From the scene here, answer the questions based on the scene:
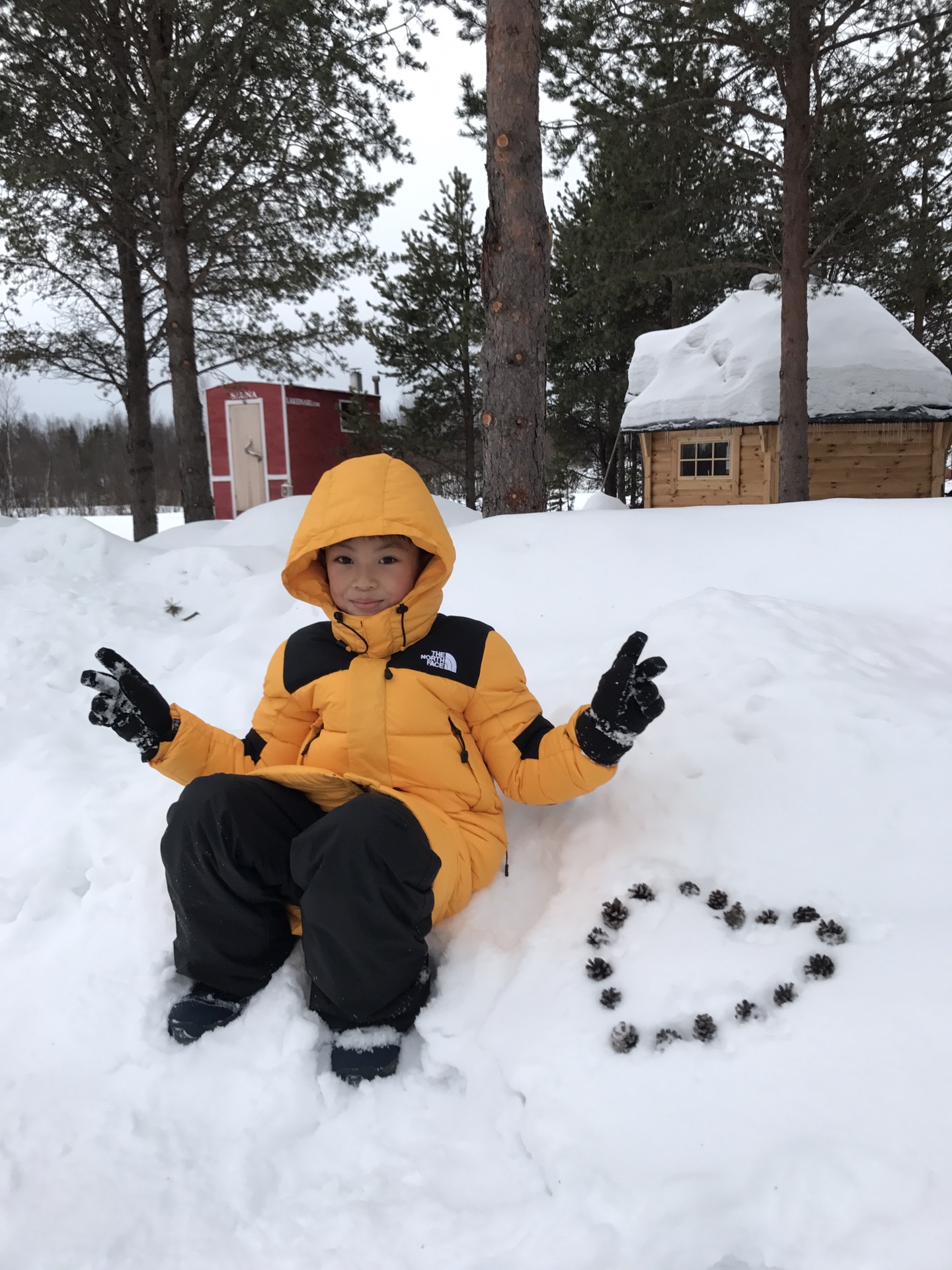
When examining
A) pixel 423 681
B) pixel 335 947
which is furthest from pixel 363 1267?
pixel 423 681

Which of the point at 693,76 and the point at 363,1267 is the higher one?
the point at 693,76

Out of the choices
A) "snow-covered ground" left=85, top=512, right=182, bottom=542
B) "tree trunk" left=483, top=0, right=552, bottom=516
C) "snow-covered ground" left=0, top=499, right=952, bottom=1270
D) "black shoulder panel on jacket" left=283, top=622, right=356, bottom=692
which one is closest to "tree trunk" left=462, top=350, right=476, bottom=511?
"snow-covered ground" left=85, top=512, right=182, bottom=542

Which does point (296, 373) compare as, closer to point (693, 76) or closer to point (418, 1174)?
point (693, 76)

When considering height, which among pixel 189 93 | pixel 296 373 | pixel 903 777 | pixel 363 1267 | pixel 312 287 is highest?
pixel 189 93

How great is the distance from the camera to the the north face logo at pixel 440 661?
6.70ft

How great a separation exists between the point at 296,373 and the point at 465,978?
421 inches

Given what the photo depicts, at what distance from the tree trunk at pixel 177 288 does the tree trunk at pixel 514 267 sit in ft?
12.8

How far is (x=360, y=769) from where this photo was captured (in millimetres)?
1975

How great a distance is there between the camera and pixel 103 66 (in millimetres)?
8273

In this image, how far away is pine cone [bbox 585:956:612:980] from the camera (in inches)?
68.8

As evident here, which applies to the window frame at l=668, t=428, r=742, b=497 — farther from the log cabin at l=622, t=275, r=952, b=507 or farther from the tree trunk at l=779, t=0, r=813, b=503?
the tree trunk at l=779, t=0, r=813, b=503

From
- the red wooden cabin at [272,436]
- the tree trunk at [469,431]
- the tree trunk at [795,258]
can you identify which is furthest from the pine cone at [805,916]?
the red wooden cabin at [272,436]

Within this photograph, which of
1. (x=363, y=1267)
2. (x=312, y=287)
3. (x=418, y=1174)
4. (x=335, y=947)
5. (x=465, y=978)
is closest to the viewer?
(x=363, y=1267)

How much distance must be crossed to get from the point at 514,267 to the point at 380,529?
376 centimetres
